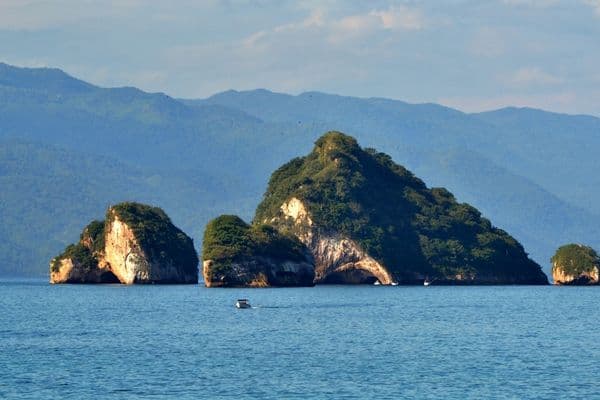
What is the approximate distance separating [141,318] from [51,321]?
25.0 feet

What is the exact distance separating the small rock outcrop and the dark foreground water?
101ft

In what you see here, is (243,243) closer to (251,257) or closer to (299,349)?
(251,257)

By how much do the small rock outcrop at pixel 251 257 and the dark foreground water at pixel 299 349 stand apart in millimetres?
30781

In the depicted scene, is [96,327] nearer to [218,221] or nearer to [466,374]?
[466,374]

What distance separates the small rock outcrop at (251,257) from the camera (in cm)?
18788

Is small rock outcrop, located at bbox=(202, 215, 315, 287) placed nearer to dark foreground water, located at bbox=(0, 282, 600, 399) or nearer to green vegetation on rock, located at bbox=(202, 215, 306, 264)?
green vegetation on rock, located at bbox=(202, 215, 306, 264)

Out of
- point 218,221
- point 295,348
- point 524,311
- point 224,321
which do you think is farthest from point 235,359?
point 218,221

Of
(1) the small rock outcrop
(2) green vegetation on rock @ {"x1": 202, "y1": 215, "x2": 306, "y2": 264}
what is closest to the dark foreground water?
(2) green vegetation on rock @ {"x1": 202, "y1": 215, "x2": 306, "y2": 264}

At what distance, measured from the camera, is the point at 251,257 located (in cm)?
18850

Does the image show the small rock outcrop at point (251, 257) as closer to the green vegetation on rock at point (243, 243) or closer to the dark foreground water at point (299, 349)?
the green vegetation on rock at point (243, 243)

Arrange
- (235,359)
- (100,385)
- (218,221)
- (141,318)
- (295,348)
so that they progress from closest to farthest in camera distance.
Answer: (100,385)
(235,359)
(295,348)
(141,318)
(218,221)

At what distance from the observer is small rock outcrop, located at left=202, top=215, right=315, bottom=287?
18788 centimetres

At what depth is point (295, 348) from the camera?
97.8 meters

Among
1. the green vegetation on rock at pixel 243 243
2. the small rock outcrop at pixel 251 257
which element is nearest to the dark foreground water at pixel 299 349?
the green vegetation on rock at pixel 243 243
